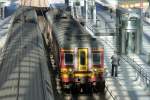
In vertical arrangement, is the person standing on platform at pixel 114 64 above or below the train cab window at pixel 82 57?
below

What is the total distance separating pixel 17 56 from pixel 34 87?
401 centimetres

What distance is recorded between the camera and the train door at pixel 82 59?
19448 mm

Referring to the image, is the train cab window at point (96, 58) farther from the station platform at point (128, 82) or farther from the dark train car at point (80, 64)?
the station platform at point (128, 82)

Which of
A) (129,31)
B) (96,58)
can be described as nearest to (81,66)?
(96,58)

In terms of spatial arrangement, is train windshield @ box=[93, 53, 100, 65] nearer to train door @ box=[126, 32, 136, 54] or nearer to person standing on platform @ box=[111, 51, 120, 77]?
person standing on platform @ box=[111, 51, 120, 77]

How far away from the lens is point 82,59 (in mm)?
19562

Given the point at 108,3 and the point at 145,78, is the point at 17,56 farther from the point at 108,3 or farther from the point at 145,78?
the point at 108,3

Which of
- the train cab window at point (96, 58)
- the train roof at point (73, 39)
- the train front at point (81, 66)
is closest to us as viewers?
the train front at point (81, 66)

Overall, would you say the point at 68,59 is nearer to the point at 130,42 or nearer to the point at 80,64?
the point at 80,64

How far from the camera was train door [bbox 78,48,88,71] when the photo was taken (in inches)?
766

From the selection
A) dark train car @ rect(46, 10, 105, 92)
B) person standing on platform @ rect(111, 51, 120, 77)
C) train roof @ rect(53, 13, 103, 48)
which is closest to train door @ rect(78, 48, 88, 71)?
dark train car @ rect(46, 10, 105, 92)

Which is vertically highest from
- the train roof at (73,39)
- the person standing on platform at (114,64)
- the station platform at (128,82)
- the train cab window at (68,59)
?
the train roof at (73,39)

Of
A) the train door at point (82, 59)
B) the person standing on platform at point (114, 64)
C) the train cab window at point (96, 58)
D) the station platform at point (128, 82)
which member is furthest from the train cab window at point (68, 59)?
the person standing on platform at point (114, 64)

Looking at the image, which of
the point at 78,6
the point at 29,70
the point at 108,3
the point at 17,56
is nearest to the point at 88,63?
the point at 17,56
